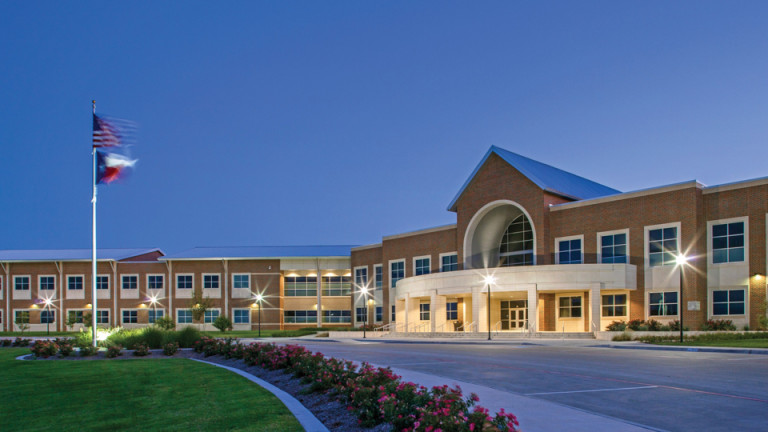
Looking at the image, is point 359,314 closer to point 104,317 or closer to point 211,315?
point 211,315

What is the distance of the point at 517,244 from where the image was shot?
4859 cm

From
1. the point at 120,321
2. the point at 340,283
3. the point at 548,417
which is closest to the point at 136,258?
the point at 120,321

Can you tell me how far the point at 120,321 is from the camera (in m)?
68.4

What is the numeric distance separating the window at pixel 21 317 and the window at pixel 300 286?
27472 millimetres

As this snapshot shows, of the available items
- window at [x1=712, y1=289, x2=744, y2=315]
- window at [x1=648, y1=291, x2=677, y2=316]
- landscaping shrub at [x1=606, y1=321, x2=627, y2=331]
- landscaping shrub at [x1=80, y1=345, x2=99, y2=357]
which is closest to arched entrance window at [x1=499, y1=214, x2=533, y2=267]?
landscaping shrub at [x1=606, y1=321, x2=627, y2=331]

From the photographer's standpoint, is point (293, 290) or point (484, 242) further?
point (293, 290)

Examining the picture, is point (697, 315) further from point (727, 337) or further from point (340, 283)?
point (340, 283)

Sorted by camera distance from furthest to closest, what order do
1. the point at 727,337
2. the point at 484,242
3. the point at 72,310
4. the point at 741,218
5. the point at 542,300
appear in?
the point at 72,310 < the point at 484,242 < the point at 542,300 < the point at 741,218 < the point at 727,337

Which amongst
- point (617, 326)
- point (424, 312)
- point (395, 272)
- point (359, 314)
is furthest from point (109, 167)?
point (359, 314)

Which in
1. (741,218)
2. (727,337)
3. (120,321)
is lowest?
(120,321)

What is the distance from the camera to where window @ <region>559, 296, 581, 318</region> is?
138ft

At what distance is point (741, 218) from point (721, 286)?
3888 millimetres

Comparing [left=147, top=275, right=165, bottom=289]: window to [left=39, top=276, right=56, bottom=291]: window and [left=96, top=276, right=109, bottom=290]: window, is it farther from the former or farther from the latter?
[left=39, top=276, right=56, bottom=291]: window

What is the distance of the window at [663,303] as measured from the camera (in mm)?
36625
